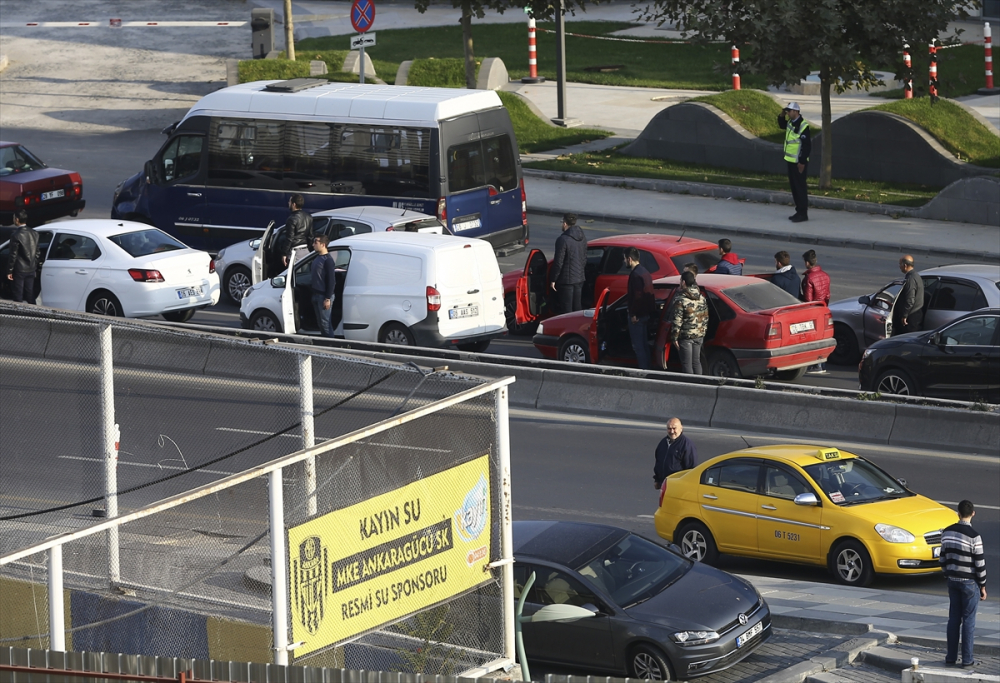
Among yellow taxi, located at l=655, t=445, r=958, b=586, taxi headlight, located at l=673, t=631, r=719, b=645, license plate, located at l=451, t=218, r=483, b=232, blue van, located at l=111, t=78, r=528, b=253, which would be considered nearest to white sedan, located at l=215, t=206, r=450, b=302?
blue van, located at l=111, t=78, r=528, b=253

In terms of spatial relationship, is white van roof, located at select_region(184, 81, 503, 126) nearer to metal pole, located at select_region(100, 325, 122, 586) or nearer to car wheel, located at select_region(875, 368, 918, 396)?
car wheel, located at select_region(875, 368, 918, 396)

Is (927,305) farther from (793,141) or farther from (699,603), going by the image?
(699,603)

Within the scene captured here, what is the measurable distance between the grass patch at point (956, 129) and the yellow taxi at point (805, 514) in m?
16.7

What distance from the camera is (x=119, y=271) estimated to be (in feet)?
68.9

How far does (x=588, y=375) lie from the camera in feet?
61.2

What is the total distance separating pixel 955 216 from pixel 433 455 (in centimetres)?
2122

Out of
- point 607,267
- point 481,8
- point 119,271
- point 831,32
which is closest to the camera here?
point 607,267

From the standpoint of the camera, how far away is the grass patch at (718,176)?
28.8 meters

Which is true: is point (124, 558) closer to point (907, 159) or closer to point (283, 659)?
point (283, 659)

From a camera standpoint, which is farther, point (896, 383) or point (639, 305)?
point (639, 305)

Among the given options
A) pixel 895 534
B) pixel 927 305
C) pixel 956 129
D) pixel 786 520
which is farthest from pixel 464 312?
pixel 956 129

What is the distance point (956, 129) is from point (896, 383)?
13467 mm

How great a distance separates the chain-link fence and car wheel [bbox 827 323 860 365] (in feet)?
34.7

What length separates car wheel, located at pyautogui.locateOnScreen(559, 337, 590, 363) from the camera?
19484 millimetres
